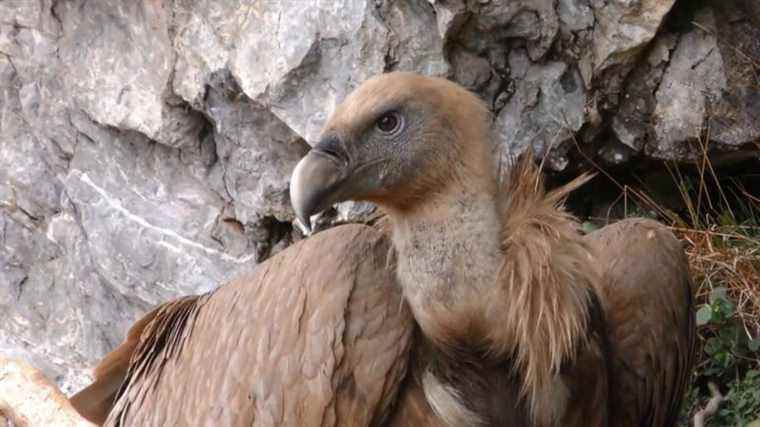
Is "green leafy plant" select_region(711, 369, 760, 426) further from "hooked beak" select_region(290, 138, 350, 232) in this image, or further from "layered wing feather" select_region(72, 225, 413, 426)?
"hooked beak" select_region(290, 138, 350, 232)

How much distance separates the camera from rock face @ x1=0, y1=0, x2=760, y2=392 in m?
5.34

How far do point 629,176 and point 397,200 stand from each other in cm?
265

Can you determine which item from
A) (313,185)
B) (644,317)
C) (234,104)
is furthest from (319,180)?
(234,104)

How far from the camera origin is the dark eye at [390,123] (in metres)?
3.63

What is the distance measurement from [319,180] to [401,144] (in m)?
0.29

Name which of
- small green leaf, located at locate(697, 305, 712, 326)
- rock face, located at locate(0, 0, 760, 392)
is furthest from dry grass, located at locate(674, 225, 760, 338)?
rock face, located at locate(0, 0, 760, 392)

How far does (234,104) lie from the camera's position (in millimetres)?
5727

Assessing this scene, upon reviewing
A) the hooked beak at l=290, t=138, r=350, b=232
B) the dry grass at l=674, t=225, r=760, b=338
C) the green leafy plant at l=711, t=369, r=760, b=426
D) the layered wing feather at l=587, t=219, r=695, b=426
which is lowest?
the green leafy plant at l=711, t=369, r=760, b=426

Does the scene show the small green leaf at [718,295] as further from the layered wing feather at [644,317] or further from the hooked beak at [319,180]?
the hooked beak at [319,180]

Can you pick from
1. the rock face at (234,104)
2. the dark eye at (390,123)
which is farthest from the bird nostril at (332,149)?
the rock face at (234,104)

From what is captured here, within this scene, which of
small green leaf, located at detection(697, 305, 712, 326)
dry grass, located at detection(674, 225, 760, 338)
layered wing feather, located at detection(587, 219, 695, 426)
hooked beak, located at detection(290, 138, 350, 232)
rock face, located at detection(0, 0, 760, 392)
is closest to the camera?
hooked beak, located at detection(290, 138, 350, 232)

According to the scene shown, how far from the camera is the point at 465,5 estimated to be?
16.9 feet

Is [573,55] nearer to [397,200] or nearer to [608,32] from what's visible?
[608,32]

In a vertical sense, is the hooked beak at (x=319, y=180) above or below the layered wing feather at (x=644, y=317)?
above
